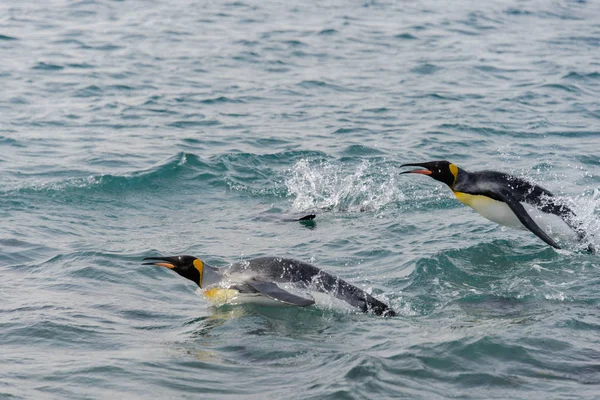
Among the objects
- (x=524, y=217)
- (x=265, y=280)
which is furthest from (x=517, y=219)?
(x=265, y=280)

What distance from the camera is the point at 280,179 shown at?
33.0ft

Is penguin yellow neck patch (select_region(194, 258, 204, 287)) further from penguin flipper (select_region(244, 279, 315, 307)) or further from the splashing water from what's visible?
the splashing water

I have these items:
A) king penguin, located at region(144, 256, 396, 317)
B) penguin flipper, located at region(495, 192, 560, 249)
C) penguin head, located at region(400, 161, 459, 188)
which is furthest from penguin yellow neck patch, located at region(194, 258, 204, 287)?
penguin flipper, located at region(495, 192, 560, 249)

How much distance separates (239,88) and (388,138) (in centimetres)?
321

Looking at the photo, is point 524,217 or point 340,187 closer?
point 524,217

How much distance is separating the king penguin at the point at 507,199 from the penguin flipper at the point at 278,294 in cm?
208

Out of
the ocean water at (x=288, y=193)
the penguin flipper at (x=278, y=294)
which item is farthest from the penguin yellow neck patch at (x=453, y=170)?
the penguin flipper at (x=278, y=294)

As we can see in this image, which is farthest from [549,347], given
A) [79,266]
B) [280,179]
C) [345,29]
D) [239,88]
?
[345,29]

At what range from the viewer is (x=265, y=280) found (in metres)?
6.26

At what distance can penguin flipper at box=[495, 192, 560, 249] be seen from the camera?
23.8 ft

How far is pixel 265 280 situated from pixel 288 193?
3.43 metres

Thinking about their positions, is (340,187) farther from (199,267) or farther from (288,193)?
(199,267)

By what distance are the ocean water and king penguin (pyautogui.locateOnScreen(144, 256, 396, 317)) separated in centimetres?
14

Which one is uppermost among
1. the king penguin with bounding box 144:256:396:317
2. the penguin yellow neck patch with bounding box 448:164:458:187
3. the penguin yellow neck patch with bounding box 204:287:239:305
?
the penguin yellow neck patch with bounding box 448:164:458:187
